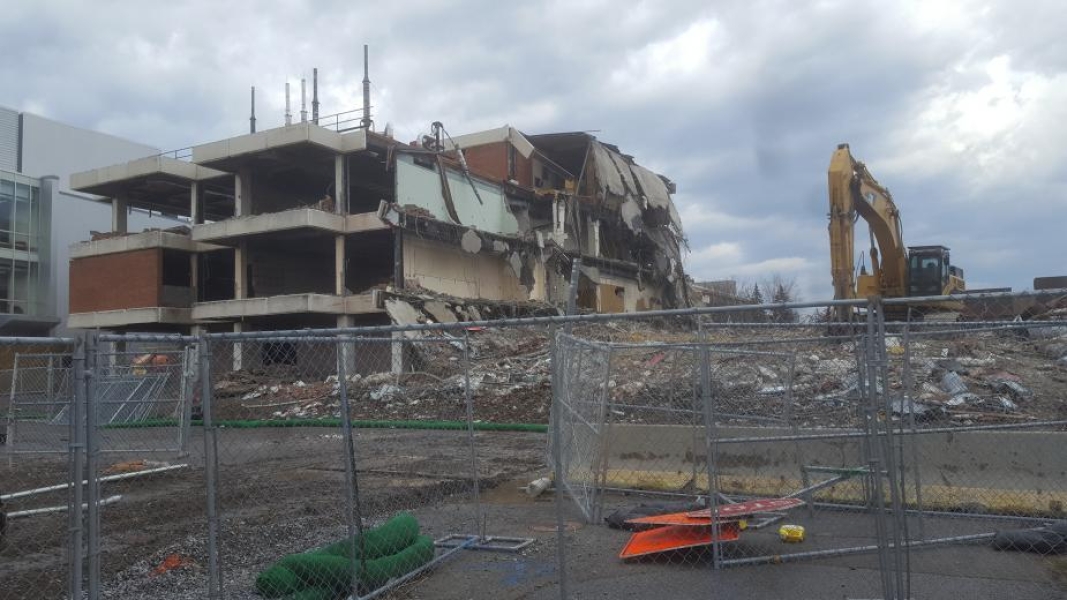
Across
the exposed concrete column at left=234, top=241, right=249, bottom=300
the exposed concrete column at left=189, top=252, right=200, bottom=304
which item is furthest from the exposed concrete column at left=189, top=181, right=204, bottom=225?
A: the exposed concrete column at left=234, top=241, right=249, bottom=300

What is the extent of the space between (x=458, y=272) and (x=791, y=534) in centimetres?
2951

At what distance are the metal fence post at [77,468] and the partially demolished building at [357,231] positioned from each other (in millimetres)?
26851

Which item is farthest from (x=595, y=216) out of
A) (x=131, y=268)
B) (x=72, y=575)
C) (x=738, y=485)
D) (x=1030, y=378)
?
(x=72, y=575)

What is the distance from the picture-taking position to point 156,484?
448 inches

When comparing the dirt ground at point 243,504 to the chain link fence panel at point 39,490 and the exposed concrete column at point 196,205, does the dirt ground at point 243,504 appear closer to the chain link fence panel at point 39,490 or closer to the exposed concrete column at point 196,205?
the chain link fence panel at point 39,490

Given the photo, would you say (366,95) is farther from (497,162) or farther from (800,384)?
(800,384)

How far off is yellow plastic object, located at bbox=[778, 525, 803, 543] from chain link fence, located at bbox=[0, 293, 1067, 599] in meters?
0.02

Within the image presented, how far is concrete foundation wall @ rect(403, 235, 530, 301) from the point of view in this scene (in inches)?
1324

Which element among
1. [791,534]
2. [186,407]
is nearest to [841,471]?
[791,534]

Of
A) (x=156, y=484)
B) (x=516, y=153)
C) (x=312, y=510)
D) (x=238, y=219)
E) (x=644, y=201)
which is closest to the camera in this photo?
(x=312, y=510)

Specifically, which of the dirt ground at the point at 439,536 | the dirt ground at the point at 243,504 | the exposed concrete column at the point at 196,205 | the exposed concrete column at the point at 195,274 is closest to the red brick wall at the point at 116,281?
the exposed concrete column at the point at 195,274

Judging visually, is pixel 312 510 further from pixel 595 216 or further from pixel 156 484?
pixel 595 216

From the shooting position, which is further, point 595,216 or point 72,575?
point 595,216

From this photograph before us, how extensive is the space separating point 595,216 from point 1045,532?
3582cm
